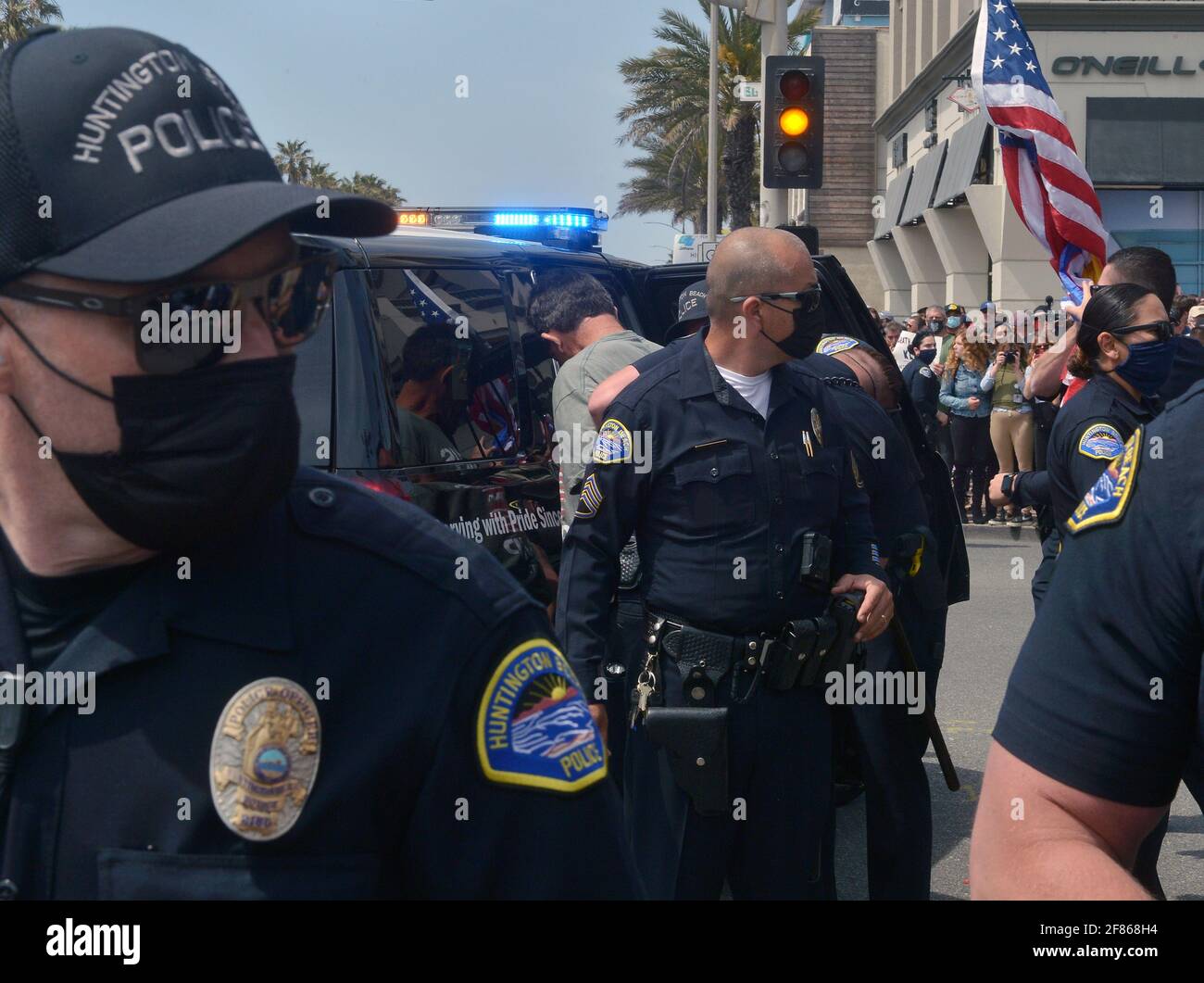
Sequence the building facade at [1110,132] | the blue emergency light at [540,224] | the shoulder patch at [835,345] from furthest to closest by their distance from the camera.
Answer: the building facade at [1110,132]
the blue emergency light at [540,224]
the shoulder patch at [835,345]

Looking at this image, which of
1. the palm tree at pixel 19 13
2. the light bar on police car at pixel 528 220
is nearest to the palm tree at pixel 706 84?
the palm tree at pixel 19 13

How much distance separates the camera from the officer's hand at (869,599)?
3.85 metres

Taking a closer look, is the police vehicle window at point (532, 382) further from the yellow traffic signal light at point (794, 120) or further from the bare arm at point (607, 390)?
the yellow traffic signal light at point (794, 120)

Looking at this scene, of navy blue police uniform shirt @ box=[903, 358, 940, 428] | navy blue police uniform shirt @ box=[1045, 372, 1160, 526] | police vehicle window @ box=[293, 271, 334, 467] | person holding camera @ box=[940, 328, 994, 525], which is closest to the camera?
police vehicle window @ box=[293, 271, 334, 467]

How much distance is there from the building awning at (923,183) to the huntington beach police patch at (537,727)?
34.1 metres

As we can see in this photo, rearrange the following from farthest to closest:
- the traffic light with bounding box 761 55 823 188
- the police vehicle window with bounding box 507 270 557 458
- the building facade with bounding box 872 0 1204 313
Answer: the building facade with bounding box 872 0 1204 313 < the traffic light with bounding box 761 55 823 188 < the police vehicle window with bounding box 507 270 557 458

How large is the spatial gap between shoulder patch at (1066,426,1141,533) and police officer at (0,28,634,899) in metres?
0.73

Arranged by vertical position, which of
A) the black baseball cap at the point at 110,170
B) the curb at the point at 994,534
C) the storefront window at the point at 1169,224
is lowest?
the curb at the point at 994,534

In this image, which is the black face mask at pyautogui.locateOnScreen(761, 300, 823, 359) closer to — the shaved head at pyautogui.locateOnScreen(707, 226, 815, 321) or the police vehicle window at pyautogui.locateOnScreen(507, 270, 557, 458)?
the shaved head at pyautogui.locateOnScreen(707, 226, 815, 321)

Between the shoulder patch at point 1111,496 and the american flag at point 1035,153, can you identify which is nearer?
the shoulder patch at point 1111,496

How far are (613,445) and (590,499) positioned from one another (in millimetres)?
160

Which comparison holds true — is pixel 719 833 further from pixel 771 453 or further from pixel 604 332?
pixel 604 332

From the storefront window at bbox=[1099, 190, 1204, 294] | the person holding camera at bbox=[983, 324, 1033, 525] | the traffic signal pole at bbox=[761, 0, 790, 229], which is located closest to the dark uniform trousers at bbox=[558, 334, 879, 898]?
the traffic signal pole at bbox=[761, 0, 790, 229]

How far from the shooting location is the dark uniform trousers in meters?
3.66
